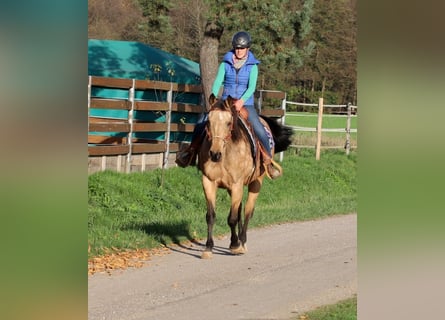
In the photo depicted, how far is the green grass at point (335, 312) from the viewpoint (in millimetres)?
5340

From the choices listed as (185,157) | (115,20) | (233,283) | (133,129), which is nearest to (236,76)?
(185,157)

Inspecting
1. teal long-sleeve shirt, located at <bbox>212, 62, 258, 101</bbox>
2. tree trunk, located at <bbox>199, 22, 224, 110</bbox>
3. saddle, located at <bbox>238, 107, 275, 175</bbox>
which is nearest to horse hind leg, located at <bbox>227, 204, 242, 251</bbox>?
saddle, located at <bbox>238, 107, 275, 175</bbox>

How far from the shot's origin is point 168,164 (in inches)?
572

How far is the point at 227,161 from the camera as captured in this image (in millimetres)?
8039

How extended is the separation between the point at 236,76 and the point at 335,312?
124 inches

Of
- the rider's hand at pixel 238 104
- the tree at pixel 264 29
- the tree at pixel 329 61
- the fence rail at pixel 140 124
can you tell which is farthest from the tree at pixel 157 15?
the rider's hand at pixel 238 104

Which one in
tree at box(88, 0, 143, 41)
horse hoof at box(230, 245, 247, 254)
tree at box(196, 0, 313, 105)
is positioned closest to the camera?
horse hoof at box(230, 245, 247, 254)

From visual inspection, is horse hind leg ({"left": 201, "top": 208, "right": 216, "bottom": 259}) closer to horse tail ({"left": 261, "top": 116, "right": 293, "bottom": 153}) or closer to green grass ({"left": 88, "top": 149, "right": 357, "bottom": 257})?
green grass ({"left": 88, "top": 149, "right": 357, "bottom": 257})

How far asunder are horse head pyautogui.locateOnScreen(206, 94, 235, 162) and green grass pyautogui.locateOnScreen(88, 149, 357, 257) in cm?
181

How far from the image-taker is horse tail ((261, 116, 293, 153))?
940 centimetres

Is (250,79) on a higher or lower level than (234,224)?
higher

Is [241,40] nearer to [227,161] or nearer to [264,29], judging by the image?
[227,161]
